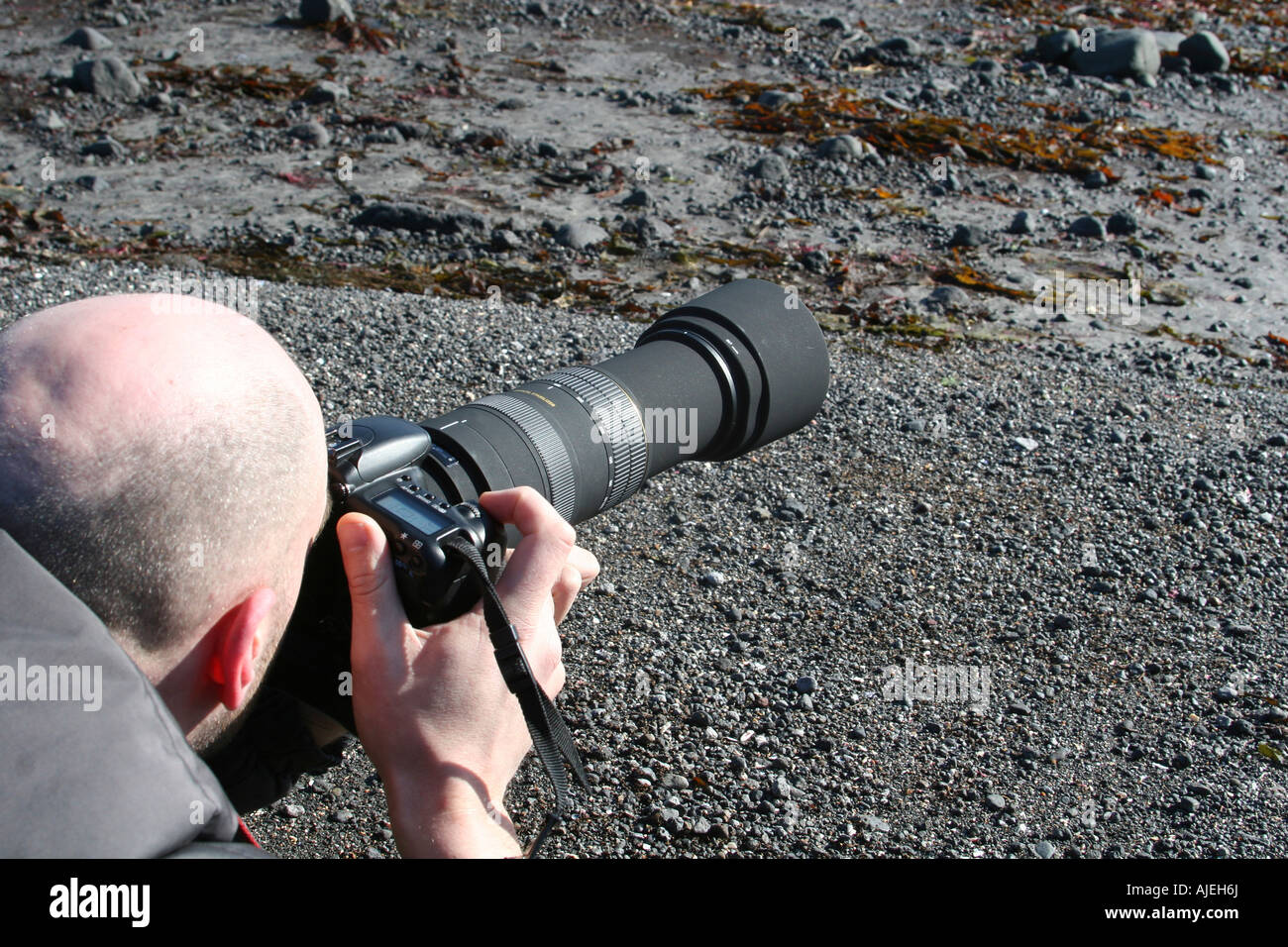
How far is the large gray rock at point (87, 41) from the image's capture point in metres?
8.71

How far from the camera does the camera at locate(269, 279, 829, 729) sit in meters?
1.95

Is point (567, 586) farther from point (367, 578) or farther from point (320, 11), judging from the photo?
point (320, 11)

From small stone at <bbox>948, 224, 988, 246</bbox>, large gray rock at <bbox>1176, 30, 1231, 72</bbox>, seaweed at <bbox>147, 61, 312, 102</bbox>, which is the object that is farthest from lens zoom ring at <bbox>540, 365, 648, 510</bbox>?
large gray rock at <bbox>1176, 30, 1231, 72</bbox>

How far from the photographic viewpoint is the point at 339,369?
4406 mm

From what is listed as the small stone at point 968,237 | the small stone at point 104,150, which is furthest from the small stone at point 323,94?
the small stone at point 968,237

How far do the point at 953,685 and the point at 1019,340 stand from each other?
2.77 m

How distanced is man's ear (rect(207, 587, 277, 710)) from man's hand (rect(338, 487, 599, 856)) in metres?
0.24

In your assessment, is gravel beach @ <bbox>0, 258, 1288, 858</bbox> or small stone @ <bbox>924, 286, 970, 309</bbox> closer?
gravel beach @ <bbox>0, 258, 1288, 858</bbox>

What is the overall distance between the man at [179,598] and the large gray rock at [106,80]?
7110mm

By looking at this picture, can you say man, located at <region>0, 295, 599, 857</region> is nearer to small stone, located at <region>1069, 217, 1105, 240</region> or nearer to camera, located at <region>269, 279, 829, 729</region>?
camera, located at <region>269, 279, 829, 729</region>

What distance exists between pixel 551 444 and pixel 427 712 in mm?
855

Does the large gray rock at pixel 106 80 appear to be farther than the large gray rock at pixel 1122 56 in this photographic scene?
No

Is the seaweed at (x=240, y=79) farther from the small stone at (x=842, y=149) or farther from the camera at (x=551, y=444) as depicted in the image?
the camera at (x=551, y=444)

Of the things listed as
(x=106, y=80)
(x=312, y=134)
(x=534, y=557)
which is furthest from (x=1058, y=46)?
(x=534, y=557)
